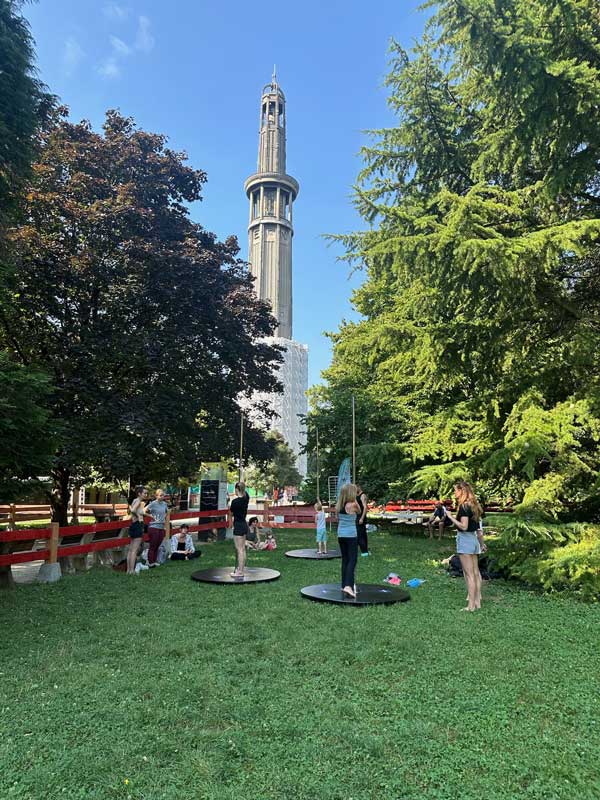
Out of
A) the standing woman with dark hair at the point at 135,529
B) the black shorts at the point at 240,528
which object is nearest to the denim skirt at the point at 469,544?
the black shorts at the point at 240,528

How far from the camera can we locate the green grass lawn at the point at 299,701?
2.79m

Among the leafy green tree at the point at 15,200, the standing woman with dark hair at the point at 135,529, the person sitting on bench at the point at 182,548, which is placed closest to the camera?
the leafy green tree at the point at 15,200

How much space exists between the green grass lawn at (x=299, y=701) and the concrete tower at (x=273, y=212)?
385ft

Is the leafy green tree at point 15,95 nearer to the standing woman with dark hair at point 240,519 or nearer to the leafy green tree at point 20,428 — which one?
the leafy green tree at point 20,428

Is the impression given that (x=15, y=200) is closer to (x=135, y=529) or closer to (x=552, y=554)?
(x=135, y=529)

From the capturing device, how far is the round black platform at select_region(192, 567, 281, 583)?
28.7 ft

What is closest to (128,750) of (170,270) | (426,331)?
(426,331)

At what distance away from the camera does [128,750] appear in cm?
310

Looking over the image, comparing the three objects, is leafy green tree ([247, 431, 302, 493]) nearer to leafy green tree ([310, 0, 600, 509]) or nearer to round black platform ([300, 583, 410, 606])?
leafy green tree ([310, 0, 600, 509])

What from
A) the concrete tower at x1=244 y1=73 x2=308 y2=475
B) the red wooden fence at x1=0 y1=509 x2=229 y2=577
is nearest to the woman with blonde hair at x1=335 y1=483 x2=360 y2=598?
the red wooden fence at x1=0 y1=509 x2=229 y2=577

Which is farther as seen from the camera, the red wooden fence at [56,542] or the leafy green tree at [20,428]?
the red wooden fence at [56,542]

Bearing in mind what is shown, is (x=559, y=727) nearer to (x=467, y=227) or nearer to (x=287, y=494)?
(x=467, y=227)

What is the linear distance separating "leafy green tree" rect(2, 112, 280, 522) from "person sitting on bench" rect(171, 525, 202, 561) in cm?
197

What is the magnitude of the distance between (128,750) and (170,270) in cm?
1158
